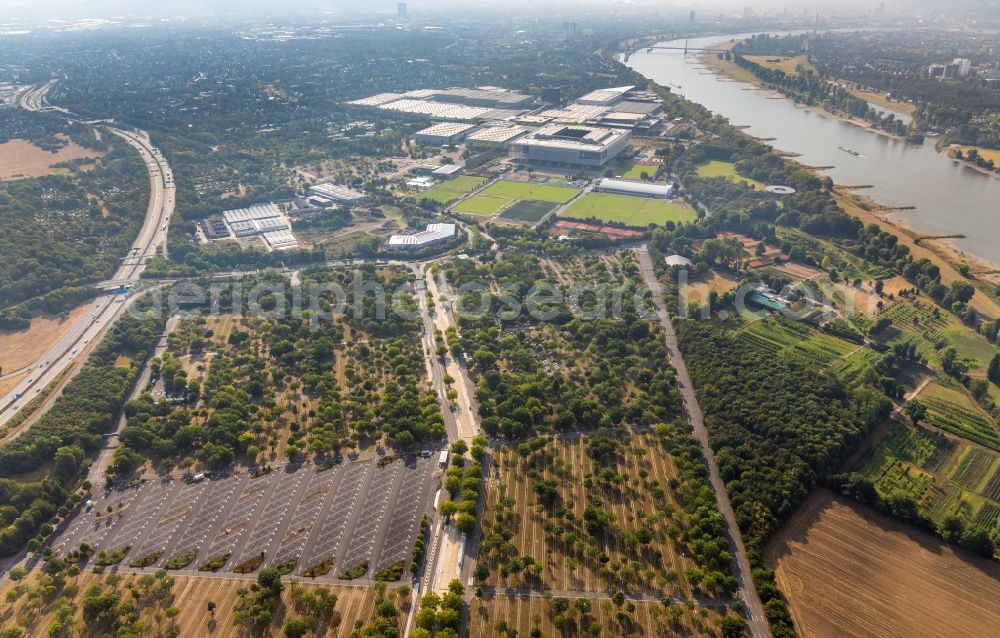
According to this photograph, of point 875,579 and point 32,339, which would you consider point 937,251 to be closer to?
point 875,579

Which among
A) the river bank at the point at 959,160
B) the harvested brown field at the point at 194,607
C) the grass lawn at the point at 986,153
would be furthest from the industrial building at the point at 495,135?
the harvested brown field at the point at 194,607

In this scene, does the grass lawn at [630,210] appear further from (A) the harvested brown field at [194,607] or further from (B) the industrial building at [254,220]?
(A) the harvested brown field at [194,607]

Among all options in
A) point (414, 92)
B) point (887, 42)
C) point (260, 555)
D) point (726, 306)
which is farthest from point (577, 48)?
point (260, 555)

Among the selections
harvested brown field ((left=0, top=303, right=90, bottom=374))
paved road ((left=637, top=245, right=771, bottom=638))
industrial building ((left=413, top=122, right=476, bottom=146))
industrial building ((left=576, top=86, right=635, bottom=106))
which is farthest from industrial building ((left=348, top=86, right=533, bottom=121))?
harvested brown field ((left=0, top=303, right=90, bottom=374))

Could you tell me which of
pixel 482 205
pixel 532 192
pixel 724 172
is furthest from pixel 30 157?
pixel 724 172

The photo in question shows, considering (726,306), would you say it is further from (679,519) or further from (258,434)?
(258,434)

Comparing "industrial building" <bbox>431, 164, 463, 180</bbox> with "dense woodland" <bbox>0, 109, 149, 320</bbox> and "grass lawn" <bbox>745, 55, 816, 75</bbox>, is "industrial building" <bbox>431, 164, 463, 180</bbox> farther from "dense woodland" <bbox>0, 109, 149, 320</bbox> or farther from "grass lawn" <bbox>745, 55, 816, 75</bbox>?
"grass lawn" <bbox>745, 55, 816, 75</bbox>
